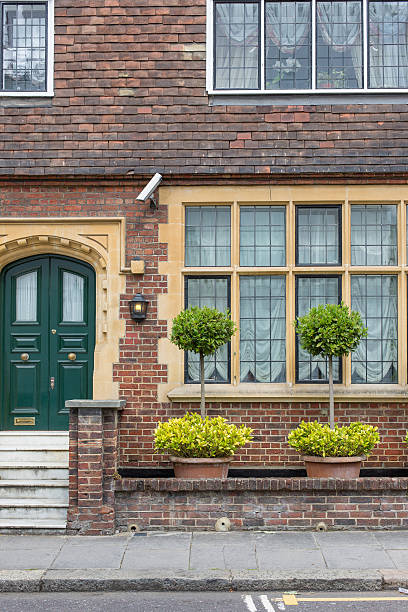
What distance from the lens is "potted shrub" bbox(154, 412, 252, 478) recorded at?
8.98 metres

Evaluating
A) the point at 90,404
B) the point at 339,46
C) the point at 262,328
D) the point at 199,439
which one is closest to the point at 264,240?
the point at 262,328

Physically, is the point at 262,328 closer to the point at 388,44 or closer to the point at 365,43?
the point at 365,43

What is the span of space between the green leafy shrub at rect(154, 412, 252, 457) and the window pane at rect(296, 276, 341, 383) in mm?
1524

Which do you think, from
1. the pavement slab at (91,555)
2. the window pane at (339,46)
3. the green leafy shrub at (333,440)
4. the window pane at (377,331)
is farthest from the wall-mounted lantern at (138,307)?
the window pane at (339,46)

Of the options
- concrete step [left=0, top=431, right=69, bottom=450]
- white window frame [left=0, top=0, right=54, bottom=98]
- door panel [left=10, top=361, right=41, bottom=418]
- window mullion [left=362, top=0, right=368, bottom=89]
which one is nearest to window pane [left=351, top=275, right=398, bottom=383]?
window mullion [left=362, top=0, right=368, bottom=89]

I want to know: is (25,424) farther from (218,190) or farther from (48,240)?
(218,190)

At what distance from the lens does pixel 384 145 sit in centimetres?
1028

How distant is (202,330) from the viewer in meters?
9.30

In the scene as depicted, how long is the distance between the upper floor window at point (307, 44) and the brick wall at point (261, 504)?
5171 mm

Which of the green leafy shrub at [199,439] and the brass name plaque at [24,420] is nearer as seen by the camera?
the green leafy shrub at [199,439]

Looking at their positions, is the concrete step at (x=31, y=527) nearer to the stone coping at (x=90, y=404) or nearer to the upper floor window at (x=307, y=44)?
the stone coping at (x=90, y=404)

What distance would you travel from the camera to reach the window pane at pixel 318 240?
10.4 meters

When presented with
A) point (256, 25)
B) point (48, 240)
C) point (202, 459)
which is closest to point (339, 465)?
point (202, 459)

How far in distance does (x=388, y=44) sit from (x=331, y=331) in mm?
4133
